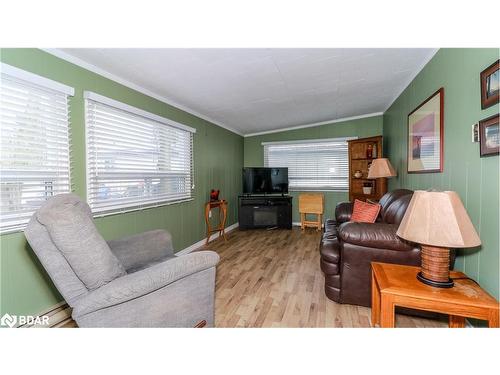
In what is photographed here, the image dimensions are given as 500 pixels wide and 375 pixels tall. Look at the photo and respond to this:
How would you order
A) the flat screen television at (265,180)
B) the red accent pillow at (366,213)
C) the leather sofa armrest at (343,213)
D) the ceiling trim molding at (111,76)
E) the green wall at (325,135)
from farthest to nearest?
1. the flat screen television at (265,180)
2. the green wall at (325,135)
3. the leather sofa armrest at (343,213)
4. the red accent pillow at (366,213)
5. the ceiling trim molding at (111,76)

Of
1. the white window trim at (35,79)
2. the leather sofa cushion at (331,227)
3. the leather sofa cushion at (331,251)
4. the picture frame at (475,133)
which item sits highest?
the white window trim at (35,79)

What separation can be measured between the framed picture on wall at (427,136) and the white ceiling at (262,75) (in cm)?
50

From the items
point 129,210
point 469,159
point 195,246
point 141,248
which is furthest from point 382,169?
point 129,210

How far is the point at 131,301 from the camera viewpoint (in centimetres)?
115

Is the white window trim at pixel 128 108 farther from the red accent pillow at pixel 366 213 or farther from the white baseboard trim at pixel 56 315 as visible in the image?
the red accent pillow at pixel 366 213

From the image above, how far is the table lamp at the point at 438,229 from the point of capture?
1174mm

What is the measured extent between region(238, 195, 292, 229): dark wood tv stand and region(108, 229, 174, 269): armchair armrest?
109 inches

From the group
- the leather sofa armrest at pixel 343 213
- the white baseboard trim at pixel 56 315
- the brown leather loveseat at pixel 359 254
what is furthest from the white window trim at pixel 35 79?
the leather sofa armrest at pixel 343 213

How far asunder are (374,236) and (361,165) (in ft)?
9.69

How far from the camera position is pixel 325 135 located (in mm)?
5043

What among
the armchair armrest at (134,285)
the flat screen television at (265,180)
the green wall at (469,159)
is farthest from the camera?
the flat screen television at (265,180)
